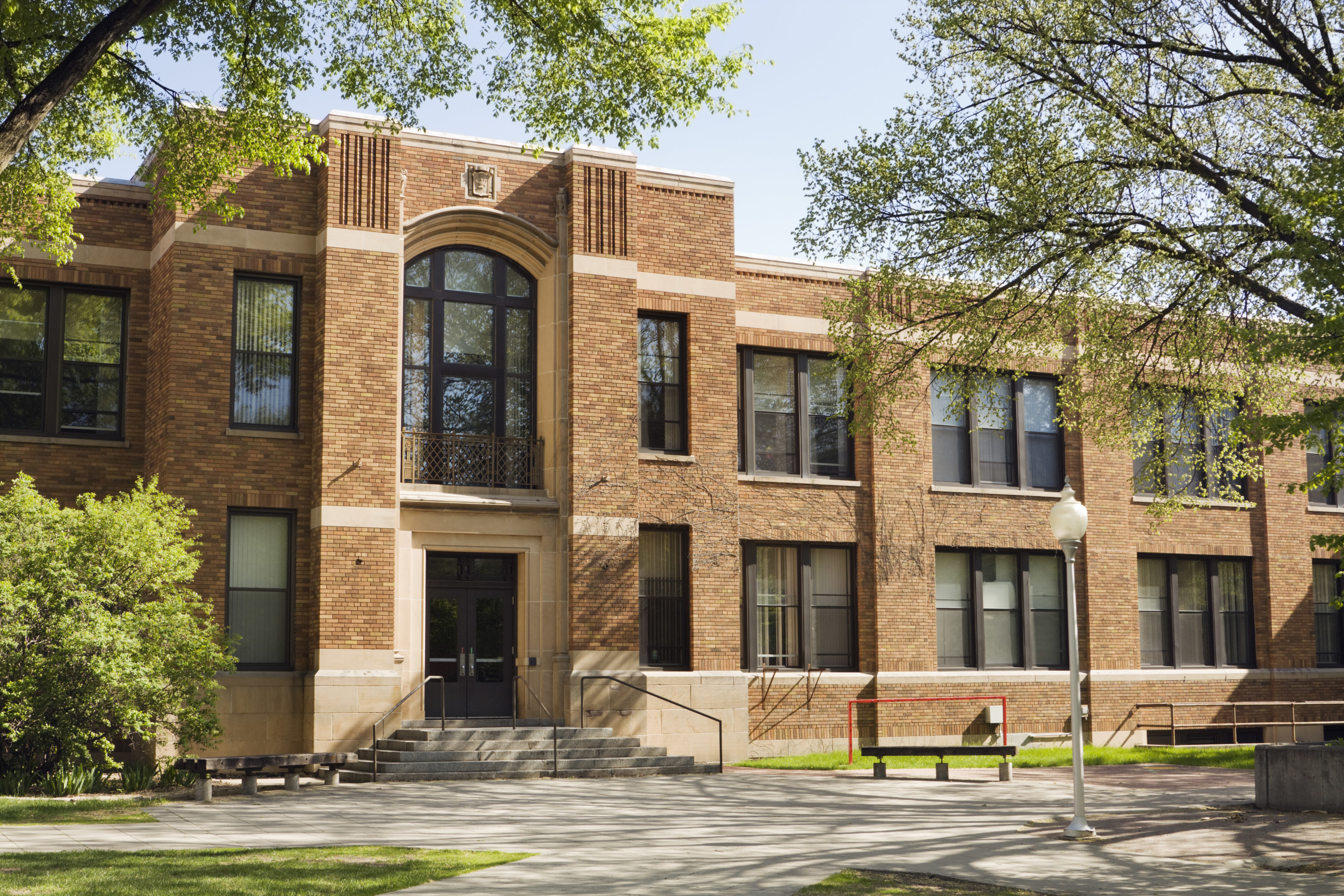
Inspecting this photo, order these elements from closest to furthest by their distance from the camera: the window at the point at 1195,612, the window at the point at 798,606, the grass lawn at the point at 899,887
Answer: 1. the grass lawn at the point at 899,887
2. the window at the point at 798,606
3. the window at the point at 1195,612

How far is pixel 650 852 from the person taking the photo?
11938 mm

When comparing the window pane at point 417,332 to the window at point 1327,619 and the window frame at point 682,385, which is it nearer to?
the window frame at point 682,385

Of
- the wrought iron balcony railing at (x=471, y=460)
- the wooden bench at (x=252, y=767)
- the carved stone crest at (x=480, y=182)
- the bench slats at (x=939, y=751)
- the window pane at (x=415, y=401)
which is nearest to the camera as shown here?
the wooden bench at (x=252, y=767)

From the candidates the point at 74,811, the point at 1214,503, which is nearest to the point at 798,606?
the point at 1214,503

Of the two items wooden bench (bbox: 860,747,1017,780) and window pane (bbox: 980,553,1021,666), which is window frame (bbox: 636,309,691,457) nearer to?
wooden bench (bbox: 860,747,1017,780)

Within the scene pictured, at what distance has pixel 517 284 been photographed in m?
22.8

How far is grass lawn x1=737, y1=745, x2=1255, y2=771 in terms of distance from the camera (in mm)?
22219

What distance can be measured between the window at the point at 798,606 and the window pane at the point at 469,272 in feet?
21.7

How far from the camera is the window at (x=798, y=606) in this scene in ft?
79.6

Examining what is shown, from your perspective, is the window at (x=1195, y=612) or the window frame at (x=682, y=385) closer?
the window frame at (x=682, y=385)

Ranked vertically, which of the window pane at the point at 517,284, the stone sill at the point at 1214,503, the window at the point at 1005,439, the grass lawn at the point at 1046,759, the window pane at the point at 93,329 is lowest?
the grass lawn at the point at 1046,759

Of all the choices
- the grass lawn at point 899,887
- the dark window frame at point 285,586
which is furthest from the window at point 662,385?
the grass lawn at point 899,887

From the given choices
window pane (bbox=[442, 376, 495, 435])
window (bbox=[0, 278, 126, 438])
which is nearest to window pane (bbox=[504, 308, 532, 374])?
window pane (bbox=[442, 376, 495, 435])

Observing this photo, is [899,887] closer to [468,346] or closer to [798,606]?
[468,346]
